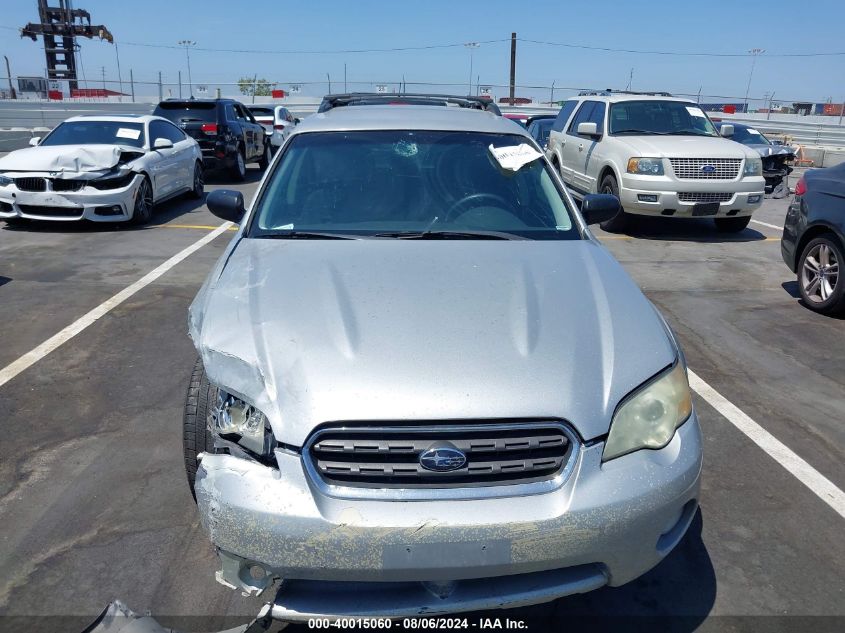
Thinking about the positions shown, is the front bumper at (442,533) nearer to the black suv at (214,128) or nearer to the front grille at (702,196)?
the front grille at (702,196)

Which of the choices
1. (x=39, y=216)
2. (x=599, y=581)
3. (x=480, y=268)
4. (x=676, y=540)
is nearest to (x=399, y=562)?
(x=599, y=581)

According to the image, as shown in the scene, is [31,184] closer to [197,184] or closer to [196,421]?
[197,184]

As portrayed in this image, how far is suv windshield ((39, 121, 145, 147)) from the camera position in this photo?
10234 mm

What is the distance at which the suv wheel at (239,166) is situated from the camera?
14.9 meters

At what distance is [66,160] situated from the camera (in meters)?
9.16

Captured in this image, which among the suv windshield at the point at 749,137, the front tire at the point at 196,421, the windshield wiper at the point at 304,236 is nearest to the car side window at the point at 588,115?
the suv windshield at the point at 749,137

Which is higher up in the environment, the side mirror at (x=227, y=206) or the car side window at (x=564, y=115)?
the car side window at (x=564, y=115)

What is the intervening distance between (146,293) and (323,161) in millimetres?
3485

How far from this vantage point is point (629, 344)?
2.47m

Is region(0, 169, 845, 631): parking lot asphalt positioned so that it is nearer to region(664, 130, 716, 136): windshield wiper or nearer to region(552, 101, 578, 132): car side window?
region(664, 130, 716, 136): windshield wiper

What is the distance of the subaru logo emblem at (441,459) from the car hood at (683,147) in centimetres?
835

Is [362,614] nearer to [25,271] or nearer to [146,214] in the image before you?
[25,271]

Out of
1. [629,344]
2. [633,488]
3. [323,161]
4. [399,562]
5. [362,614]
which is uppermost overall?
[323,161]

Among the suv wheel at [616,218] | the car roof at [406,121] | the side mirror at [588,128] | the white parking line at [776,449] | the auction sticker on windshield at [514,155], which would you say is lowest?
the white parking line at [776,449]
